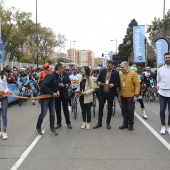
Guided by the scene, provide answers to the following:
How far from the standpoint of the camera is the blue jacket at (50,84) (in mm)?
6484

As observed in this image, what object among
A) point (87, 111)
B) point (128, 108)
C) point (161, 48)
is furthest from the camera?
point (161, 48)

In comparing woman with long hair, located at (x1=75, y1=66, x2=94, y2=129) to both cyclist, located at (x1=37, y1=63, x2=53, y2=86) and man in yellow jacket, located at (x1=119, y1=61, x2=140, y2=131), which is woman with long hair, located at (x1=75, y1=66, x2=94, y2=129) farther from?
cyclist, located at (x1=37, y1=63, x2=53, y2=86)

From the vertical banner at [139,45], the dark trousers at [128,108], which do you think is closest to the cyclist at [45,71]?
the dark trousers at [128,108]

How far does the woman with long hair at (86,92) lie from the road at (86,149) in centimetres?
43

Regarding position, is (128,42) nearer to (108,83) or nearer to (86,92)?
(108,83)

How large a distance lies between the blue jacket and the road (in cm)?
113

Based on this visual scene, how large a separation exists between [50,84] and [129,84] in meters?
2.14

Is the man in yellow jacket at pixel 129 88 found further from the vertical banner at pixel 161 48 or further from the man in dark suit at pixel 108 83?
the vertical banner at pixel 161 48

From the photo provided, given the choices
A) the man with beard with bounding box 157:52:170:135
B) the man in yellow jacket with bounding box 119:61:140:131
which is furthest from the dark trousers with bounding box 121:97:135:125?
the man with beard with bounding box 157:52:170:135

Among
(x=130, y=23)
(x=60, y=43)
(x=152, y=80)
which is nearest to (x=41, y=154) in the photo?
(x=152, y=80)

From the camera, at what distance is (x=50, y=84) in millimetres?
6570

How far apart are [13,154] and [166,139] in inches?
138

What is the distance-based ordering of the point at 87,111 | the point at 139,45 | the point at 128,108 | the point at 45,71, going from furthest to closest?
the point at 139,45 → the point at 45,71 → the point at 87,111 → the point at 128,108

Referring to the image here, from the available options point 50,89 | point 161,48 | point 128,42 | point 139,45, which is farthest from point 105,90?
point 128,42
